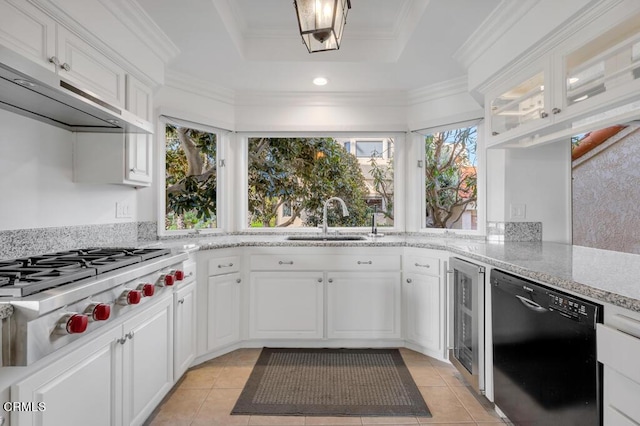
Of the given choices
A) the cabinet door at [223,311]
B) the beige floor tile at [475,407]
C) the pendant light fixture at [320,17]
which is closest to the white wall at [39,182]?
the cabinet door at [223,311]

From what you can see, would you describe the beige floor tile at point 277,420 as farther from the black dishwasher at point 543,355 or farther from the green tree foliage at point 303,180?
the green tree foliage at point 303,180

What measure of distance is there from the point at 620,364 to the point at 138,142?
2659mm

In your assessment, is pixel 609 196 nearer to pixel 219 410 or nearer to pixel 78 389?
pixel 219 410

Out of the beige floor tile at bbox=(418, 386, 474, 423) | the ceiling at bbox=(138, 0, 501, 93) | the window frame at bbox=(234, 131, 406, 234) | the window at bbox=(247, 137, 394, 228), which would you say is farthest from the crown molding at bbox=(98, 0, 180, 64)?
the beige floor tile at bbox=(418, 386, 474, 423)

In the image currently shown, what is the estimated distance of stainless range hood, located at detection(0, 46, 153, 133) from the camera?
4.02ft

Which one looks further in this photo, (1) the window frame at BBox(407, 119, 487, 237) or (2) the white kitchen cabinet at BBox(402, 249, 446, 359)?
(1) the window frame at BBox(407, 119, 487, 237)

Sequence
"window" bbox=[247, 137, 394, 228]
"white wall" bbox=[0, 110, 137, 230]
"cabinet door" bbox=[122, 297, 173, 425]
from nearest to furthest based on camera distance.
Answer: "cabinet door" bbox=[122, 297, 173, 425], "white wall" bbox=[0, 110, 137, 230], "window" bbox=[247, 137, 394, 228]

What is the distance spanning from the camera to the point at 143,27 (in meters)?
2.24

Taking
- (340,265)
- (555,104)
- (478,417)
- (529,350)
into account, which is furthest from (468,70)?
(478,417)

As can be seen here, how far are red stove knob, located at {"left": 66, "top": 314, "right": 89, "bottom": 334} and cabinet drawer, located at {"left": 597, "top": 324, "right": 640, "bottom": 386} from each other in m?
1.68

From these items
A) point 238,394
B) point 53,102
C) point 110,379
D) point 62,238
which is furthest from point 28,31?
point 238,394

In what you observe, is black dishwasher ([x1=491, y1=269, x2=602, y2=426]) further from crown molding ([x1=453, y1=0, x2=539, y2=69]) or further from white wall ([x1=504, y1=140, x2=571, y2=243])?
crown molding ([x1=453, y1=0, x2=539, y2=69])

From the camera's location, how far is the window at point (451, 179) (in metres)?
3.11

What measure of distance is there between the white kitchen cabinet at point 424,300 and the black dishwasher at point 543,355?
710 millimetres
